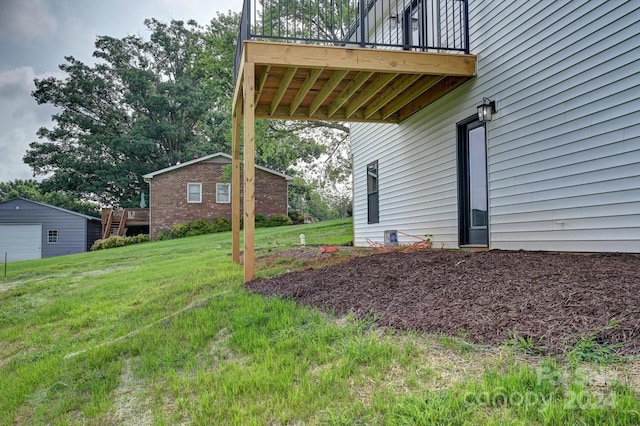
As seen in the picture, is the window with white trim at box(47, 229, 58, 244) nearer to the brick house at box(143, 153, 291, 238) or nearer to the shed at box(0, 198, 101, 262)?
the shed at box(0, 198, 101, 262)

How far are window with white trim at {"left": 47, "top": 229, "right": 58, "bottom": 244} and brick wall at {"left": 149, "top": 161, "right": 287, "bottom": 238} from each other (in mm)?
6728

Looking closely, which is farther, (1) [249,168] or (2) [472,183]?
(2) [472,183]

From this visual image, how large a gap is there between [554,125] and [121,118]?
109 ft

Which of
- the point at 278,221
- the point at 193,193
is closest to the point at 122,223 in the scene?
the point at 193,193

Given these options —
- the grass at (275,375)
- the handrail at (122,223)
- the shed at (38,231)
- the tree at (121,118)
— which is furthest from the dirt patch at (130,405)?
the tree at (121,118)

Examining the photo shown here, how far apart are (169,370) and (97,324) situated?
6.89 ft

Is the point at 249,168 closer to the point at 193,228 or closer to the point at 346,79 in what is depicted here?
the point at 346,79

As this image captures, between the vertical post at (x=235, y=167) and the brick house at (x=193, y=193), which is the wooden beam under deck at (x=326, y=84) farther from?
the brick house at (x=193, y=193)

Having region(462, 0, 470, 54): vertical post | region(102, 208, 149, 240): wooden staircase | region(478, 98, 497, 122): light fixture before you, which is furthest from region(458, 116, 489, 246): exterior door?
region(102, 208, 149, 240): wooden staircase

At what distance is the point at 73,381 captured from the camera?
9.63 ft

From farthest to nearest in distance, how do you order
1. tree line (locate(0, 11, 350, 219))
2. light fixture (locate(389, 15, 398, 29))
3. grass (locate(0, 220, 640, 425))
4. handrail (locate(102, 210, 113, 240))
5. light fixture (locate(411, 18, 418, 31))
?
tree line (locate(0, 11, 350, 219)), handrail (locate(102, 210, 113, 240)), light fixture (locate(389, 15, 398, 29)), light fixture (locate(411, 18, 418, 31)), grass (locate(0, 220, 640, 425))

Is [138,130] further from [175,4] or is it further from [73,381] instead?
[73,381]

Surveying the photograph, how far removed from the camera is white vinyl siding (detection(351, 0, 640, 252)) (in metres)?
3.93

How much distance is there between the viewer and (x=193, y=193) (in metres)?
22.1
